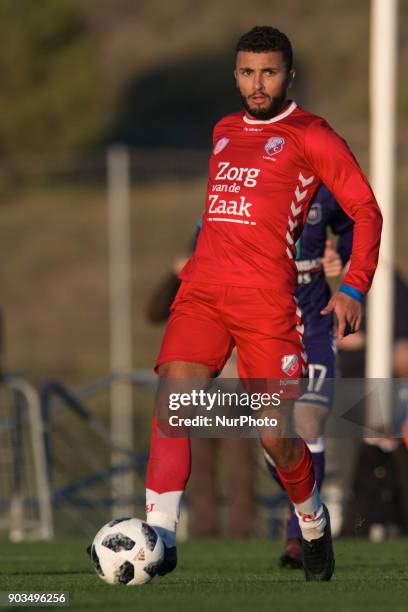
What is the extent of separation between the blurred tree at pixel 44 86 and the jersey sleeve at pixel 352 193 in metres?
31.4

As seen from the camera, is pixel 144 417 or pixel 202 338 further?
pixel 144 417

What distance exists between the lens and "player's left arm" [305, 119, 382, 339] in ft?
18.3

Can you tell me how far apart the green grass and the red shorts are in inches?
30.9

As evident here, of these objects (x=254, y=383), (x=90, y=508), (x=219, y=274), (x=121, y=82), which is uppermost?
(x=121, y=82)

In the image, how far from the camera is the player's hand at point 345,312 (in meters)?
5.45

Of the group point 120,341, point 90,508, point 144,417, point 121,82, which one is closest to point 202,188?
point 120,341

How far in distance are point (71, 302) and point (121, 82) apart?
28.1 m

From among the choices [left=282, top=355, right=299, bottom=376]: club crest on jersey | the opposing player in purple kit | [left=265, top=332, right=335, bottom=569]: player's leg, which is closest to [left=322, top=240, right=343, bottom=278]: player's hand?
the opposing player in purple kit

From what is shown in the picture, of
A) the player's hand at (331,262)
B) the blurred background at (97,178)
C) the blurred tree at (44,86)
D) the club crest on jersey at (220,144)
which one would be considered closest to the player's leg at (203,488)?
the blurred background at (97,178)

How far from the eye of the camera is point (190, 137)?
166 ft

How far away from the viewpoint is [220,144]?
6.00 meters

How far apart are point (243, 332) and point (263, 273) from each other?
223 mm

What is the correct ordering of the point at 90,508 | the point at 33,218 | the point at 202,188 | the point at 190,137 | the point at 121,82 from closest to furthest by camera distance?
1. the point at 90,508
2. the point at 202,188
3. the point at 33,218
4. the point at 190,137
5. the point at 121,82

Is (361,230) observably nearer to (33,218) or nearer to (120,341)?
(120,341)
